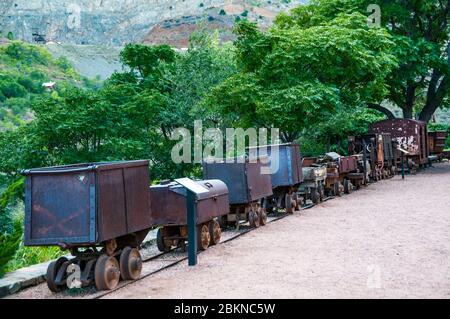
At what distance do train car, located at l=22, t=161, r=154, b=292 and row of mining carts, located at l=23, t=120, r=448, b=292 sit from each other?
14mm

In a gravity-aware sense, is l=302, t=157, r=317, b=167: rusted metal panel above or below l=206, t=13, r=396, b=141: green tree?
below

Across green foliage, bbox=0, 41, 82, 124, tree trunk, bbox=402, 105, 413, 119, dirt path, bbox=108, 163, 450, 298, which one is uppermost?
green foliage, bbox=0, 41, 82, 124

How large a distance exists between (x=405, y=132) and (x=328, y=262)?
102 ft

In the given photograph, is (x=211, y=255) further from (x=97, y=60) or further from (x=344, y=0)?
(x=97, y=60)

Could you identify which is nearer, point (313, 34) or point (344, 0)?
point (313, 34)

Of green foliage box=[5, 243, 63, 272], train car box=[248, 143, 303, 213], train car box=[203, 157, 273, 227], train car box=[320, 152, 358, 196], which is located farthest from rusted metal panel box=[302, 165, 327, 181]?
green foliage box=[5, 243, 63, 272]

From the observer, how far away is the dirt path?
965 cm

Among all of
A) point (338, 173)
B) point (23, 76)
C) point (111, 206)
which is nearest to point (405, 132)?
point (338, 173)

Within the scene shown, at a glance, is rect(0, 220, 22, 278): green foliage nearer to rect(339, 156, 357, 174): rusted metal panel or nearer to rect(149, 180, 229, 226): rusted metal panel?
rect(149, 180, 229, 226): rusted metal panel

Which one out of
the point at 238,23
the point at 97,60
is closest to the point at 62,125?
the point at 238,23

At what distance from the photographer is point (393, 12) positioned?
141ft

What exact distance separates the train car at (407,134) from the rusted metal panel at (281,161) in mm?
20832

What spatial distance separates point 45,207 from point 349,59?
72.5 ft

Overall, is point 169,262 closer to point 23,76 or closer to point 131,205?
point 131,205
